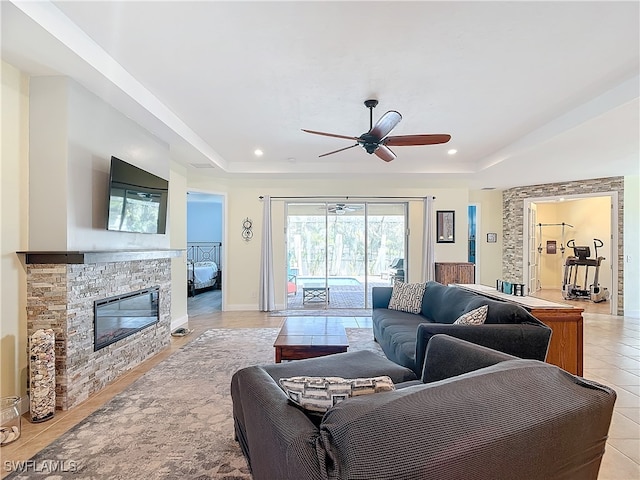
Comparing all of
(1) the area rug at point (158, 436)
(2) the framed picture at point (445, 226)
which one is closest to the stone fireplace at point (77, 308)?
(1) the area rug at point (158, 436)

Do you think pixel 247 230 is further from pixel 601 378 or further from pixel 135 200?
pixel 601 378

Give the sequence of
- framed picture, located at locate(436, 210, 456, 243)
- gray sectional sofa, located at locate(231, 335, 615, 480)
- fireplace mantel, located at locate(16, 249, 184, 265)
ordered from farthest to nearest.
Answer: framed picture, located at locate(436, 210, 456, 243)
fireplace mantel, located at locate(16, 249, 184, 265)
gray sectional sofa, located at locate(231, 335, 615, 480)

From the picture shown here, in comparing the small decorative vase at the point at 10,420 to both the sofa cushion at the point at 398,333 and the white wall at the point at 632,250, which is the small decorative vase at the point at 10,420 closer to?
the sofa cushion at the point at 398,333

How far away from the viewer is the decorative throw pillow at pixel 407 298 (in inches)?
167

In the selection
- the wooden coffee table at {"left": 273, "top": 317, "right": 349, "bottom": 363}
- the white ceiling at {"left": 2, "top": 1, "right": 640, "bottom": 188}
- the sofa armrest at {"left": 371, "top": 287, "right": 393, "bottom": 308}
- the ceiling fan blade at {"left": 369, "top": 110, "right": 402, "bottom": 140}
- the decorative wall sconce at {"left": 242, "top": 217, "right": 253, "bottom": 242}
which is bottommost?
the wooden coffee table at {"left": 273, "top": 317, "right": 349, "bottom": 363}

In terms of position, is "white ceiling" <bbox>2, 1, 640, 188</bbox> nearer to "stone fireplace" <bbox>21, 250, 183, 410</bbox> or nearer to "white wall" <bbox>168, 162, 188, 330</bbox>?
"white wall" <bbox>168, 162, 188, 330</bbox>

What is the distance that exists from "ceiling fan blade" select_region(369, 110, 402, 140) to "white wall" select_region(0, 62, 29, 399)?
2817 millimetres

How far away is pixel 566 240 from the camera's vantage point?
9.62 metres

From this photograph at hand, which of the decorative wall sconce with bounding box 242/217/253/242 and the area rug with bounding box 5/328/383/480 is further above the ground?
the decorative wall sconce with bounding box 242/217/253/242

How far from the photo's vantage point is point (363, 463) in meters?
0.92

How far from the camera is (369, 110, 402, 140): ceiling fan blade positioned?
2.89m

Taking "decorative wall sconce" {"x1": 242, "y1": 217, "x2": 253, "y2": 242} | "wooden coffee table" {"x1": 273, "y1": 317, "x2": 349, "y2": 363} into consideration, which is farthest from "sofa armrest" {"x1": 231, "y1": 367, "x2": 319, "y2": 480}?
"decorative wall sconce" {"x1": 242, "y1": 217, "x2": 253, "y2": 242}

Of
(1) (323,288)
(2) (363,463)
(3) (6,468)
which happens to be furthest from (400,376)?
(1) (323,288)

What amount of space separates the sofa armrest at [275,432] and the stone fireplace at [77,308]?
1808mm
